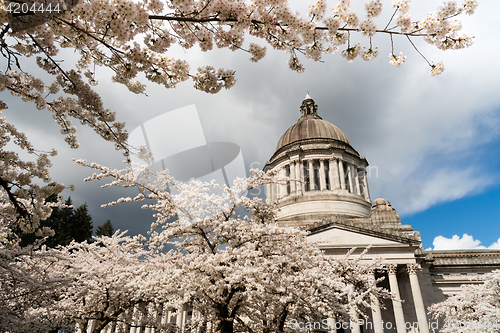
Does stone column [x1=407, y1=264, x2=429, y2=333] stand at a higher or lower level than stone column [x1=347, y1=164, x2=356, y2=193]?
lower

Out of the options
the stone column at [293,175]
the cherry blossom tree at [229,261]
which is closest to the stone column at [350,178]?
the stone column at [293,175]

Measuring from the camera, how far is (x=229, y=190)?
11445 mm

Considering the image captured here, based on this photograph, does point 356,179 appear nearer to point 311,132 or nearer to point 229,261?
point 311,132

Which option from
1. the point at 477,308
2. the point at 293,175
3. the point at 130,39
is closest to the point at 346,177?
the point at 293,175

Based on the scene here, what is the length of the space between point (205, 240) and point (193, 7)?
29.6ft

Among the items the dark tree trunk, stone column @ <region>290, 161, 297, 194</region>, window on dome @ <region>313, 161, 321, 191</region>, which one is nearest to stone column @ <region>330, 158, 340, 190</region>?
window on dome @ <region>313, 161, 321, 191</region>

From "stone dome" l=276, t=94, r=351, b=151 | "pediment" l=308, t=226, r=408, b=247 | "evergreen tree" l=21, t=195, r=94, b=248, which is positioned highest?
"stone dome" l=276, t=94, r=351, b=151

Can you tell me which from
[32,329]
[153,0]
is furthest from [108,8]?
[32,329]

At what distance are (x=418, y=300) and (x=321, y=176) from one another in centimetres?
2166

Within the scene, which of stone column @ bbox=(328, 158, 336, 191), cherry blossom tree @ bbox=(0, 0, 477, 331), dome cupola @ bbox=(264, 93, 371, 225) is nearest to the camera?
cherry blossom tree @ bbox=(0, 0, 477, 331)

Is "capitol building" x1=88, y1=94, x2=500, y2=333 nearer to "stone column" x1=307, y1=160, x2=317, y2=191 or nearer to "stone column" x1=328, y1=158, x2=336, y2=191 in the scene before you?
"stone column" x1=307, y1=160, x2=317, y2=191

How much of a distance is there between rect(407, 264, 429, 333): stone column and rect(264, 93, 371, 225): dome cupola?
12265 millimetres

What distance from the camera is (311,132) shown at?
47875 mm

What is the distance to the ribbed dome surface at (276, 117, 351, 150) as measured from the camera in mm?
47406
